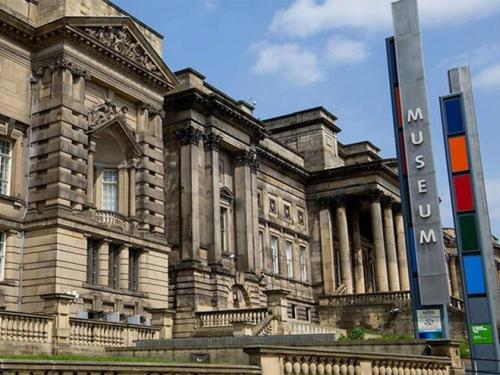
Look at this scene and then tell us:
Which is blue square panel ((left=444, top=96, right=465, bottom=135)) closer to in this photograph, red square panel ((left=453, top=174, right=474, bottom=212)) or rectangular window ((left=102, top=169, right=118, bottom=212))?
red square panel ((left=453, top=174, right=474, bottom=212))

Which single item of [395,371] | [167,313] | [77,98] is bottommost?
[395,371]

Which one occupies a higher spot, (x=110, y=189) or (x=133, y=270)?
(x=110, y=189)

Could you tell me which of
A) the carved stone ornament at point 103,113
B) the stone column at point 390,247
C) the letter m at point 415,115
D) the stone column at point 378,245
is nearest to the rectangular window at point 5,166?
the carved stone ornament at point 103,113

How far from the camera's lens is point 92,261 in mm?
35250

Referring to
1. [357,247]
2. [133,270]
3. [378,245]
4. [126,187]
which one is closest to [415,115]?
[126,187]

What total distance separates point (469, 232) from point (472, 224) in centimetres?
30

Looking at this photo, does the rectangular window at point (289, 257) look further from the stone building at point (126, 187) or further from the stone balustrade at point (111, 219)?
the stone balustrade at point (111, 219)

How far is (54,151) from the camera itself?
34.1 metres

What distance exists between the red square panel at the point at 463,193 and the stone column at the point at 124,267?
17960 millimetres

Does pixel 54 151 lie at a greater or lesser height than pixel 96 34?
lesser

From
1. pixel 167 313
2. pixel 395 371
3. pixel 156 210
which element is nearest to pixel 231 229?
pixel 156 210

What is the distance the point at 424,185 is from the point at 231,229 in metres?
24.0

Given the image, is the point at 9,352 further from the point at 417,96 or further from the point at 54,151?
the point at 417,96

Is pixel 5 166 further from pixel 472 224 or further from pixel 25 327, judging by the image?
pixel 472 224
